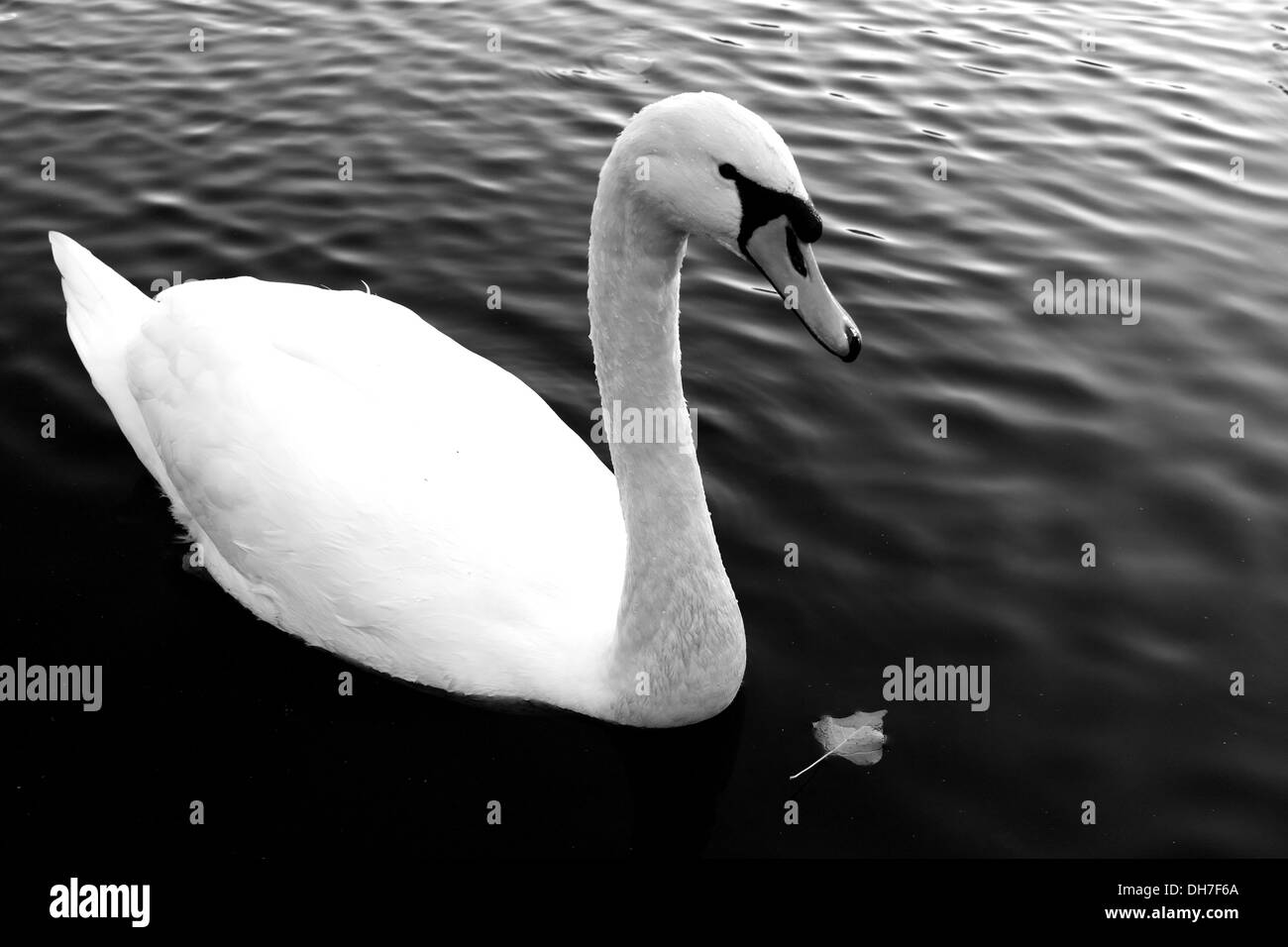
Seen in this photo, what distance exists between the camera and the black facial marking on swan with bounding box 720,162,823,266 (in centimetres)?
377

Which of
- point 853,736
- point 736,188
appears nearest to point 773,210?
point 736,188

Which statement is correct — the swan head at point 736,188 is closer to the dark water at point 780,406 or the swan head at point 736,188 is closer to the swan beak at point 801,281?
the swan beak at point 801,281

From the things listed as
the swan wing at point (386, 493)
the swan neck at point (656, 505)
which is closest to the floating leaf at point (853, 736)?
the swan neck at point (656, 505)

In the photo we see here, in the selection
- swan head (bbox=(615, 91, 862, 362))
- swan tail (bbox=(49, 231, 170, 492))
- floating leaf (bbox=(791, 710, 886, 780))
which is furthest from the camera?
swan tail (bbox=(49, 231, 170, 492))

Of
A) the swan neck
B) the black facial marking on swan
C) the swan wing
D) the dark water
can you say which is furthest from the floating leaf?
the black facial marking on swan

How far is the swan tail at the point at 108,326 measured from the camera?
20.6 ft

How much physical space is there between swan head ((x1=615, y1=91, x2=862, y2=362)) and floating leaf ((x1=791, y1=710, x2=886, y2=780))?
1.93 m

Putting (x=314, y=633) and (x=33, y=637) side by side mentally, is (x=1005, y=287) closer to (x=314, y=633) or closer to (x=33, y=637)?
(x=314, y=633)

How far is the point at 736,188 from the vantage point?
12.4 ft

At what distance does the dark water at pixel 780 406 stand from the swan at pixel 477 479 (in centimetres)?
40

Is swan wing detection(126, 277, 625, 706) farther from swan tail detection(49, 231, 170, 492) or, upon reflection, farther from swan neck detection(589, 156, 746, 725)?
swan tail detection(49, 231, 170, 492)

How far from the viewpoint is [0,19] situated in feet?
41.0

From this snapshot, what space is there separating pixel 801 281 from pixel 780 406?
11.0ft
